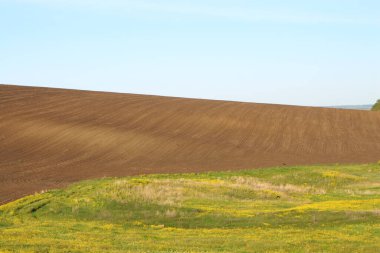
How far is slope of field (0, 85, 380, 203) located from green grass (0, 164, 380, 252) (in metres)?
9.26

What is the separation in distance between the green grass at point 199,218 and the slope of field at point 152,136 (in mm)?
9259

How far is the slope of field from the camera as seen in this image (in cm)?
5259

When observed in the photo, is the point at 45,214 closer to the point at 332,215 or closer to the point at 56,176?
the point at 332,215

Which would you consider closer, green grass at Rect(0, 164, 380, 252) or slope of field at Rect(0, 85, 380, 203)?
green grass at Rect(0, 164, 380, 252)

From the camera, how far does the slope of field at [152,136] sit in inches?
2071

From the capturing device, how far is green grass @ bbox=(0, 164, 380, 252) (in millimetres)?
18984

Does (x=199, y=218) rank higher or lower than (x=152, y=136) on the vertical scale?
lower

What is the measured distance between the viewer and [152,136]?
220ft

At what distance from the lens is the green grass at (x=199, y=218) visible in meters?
19.0

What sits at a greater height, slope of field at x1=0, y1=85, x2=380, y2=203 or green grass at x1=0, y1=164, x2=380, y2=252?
slope of field at x1=0, y1=85, x2=380, y2=203

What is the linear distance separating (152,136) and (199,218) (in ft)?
134

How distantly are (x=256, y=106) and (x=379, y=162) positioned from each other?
40.5 metres

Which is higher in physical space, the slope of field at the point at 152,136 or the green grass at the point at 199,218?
the slope of field at the point at 152,136

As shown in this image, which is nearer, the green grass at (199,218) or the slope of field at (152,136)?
the green grass at (199,218)
